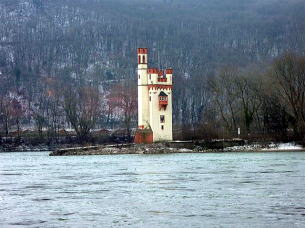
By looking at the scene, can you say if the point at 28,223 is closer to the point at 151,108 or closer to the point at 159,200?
the point at 159,200

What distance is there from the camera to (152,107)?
339 feet

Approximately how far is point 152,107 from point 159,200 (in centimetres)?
6766

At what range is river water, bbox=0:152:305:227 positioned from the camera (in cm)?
3002

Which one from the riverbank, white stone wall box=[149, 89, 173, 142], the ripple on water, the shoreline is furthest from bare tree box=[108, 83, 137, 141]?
the ripple on water

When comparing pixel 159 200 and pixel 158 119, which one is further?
pixel 158 119

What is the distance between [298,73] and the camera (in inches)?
3844

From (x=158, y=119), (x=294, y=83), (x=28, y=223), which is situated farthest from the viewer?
(x=158, y=119)

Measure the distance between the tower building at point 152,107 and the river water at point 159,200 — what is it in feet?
167

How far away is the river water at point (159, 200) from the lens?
3002 cm

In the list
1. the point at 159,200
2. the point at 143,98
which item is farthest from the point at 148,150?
the point at 159,200

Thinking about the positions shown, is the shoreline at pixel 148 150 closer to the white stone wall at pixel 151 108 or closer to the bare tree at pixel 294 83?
the bare tree at pixel 294 83

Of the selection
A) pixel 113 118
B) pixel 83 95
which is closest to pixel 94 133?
pixel 83 95

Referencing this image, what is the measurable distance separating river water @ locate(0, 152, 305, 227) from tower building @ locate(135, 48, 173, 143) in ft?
167

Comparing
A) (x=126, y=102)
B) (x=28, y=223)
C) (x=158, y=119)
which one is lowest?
(x=28, y=223)
